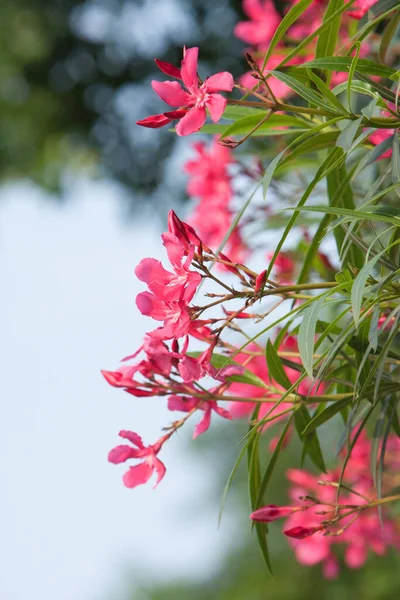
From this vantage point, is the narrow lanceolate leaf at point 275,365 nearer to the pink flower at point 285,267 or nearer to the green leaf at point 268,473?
the green leaf at point 268,473

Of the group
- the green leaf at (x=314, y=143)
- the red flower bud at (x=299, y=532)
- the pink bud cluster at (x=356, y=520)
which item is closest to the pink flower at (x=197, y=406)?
the red flower bud at (x=299, y=532)

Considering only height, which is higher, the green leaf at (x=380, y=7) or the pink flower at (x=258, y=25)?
the pink flower at (x=258, y=25)

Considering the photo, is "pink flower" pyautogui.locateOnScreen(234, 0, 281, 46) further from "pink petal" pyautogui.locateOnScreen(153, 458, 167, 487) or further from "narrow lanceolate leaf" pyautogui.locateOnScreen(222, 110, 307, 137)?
"pink petal" pyautogui.locateOnScreen(153, 458, 167, 487)

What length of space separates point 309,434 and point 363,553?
0.66 m

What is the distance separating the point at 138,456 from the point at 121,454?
0.06 ft

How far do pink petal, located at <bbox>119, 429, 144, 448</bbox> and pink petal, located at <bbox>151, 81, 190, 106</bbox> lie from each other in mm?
303

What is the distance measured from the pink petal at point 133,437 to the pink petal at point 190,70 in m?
0.32

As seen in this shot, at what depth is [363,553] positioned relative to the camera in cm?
144

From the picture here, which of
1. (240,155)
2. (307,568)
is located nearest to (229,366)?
(240,155)

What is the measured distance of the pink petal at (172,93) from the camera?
0.66 m

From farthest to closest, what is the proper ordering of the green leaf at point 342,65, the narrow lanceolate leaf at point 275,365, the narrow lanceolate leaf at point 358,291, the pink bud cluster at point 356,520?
the pink bud cluster at point 356,520 < the narrow lanceolate leaf at point 275,365 < the green leaf at point 342,65 < the narrow lanceolate leaf at point 358,291

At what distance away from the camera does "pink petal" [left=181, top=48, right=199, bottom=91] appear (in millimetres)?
659

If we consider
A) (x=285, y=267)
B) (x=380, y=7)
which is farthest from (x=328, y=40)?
(x=285, y=267)

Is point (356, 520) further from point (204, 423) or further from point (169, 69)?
point (169, 69)
